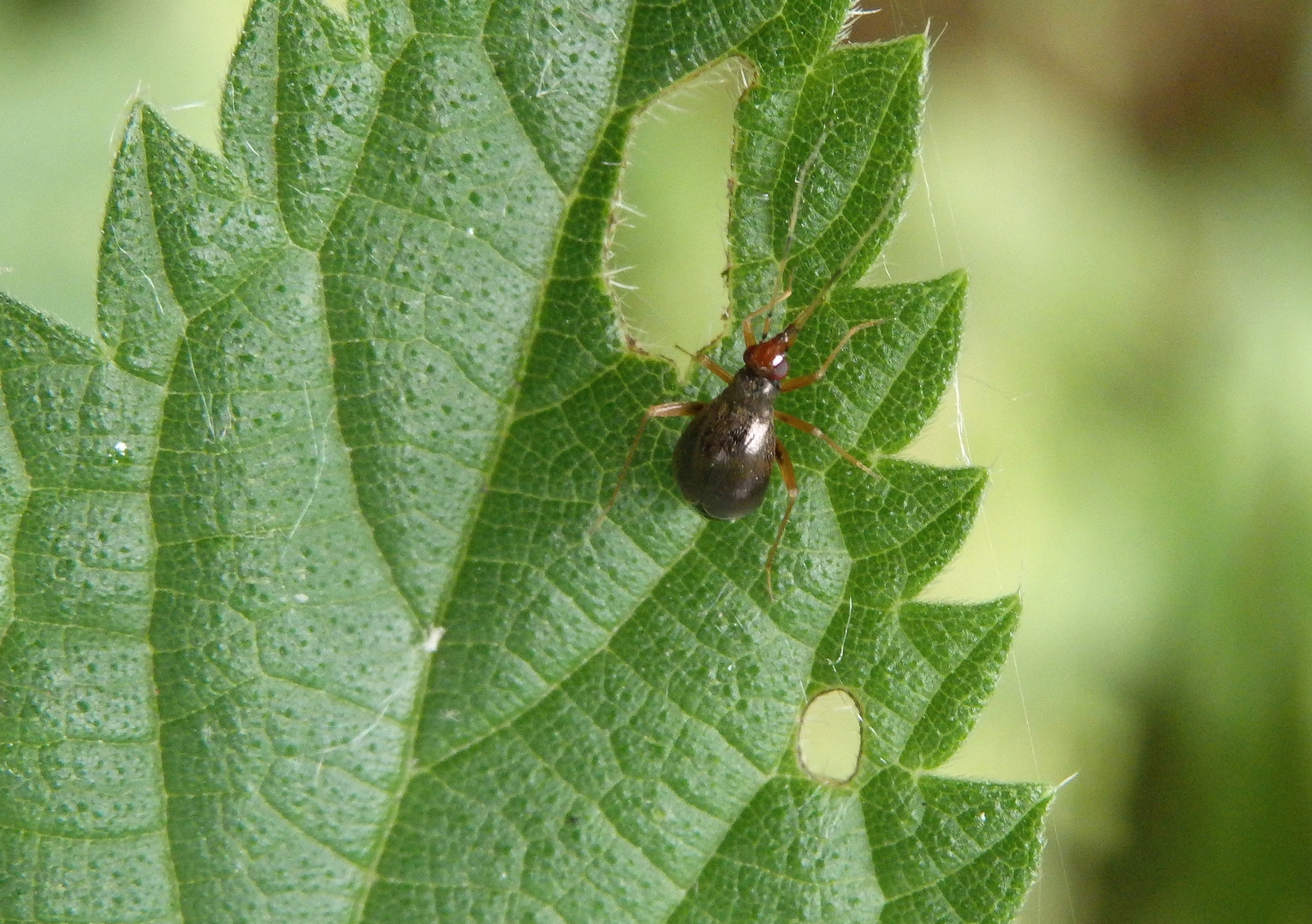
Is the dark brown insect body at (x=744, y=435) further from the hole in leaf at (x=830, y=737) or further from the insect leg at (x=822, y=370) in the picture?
the hole in leaf at (x=830, y=737)

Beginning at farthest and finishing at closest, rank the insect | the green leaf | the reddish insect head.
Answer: the reddish insect head
the insect
the green leaf

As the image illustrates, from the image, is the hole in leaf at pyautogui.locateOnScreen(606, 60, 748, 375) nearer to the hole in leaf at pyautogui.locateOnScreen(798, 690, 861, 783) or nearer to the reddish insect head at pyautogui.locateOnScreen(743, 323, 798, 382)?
the reddish insect head at pyautogui.locateOnScreen(743, 323, 798, 382)

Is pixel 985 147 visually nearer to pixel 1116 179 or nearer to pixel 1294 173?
pixel 1116 179

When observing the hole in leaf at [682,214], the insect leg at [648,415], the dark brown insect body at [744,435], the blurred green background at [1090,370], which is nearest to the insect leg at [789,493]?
the dark brown insect body at [744,435]

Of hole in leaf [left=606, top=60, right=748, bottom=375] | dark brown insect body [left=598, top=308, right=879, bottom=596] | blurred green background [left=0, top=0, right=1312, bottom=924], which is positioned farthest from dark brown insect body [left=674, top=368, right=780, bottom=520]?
blurred green background [left=0, top=0, right=1312, bottom=924]

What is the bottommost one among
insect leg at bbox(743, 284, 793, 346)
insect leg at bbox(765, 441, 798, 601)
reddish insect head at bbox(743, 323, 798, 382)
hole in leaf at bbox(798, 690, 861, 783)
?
hole in leaf at bbox(798, 690, 861, 783)

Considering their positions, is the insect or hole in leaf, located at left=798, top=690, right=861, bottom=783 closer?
the insect
